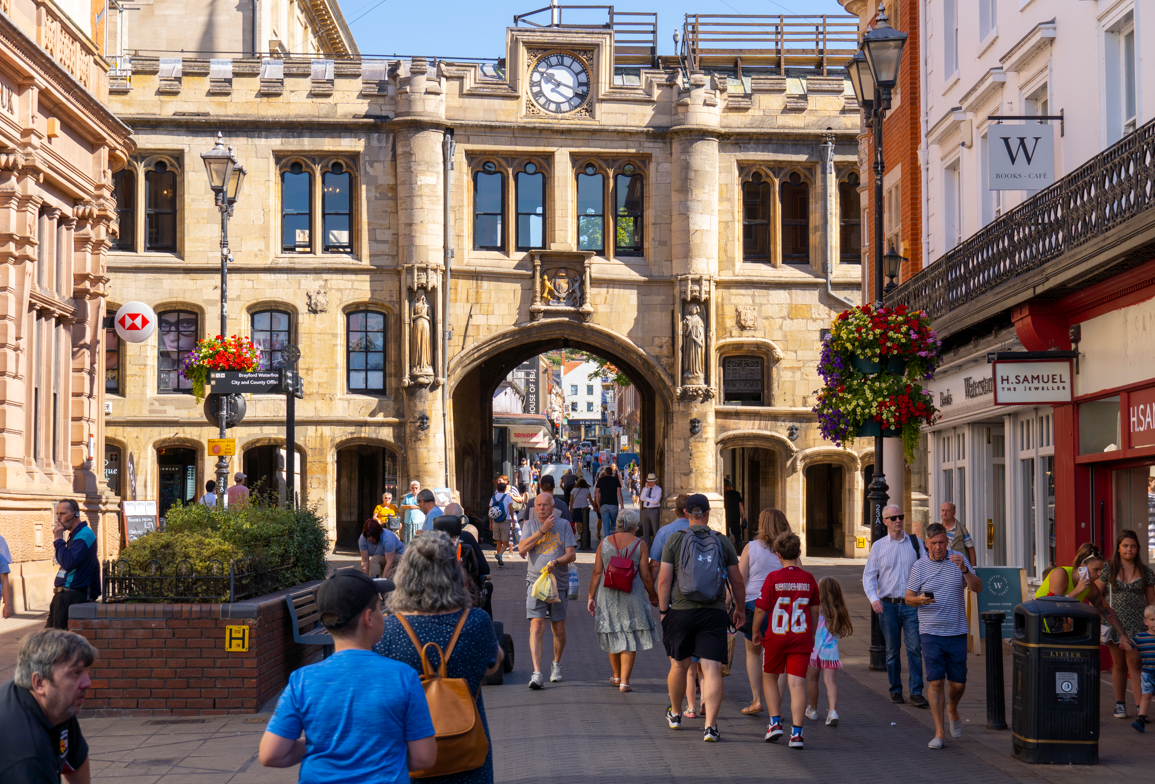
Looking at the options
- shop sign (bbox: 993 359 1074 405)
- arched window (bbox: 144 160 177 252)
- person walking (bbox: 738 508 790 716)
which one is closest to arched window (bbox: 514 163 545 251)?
arched window (bbox: 144 160 177 252)

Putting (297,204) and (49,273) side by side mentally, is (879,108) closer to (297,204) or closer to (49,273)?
(49,273)

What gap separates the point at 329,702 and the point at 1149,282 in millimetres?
10271

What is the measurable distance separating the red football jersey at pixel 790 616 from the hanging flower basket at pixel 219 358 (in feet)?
44.9

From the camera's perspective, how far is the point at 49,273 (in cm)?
2100

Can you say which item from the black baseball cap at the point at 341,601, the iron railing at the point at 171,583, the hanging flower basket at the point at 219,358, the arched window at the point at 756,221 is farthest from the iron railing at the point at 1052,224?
the arched window at the point at 756,221

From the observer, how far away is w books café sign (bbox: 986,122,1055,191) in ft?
53.1

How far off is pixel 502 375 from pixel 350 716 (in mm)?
35606

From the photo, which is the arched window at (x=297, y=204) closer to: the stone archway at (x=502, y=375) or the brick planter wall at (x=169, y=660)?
the stone archway at (x=502, y=375)

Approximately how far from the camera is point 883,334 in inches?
569

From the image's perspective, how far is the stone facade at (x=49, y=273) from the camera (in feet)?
61.6

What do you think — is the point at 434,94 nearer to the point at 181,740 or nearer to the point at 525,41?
the point at 525,41

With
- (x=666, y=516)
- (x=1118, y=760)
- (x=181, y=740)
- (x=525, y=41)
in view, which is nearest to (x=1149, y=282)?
(x=1118, y=760)

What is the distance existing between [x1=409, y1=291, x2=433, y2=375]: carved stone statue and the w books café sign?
18.9 m

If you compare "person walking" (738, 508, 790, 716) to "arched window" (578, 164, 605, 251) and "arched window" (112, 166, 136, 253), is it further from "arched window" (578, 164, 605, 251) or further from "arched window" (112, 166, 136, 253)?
"arched window" (112, 166, 136, 253)
